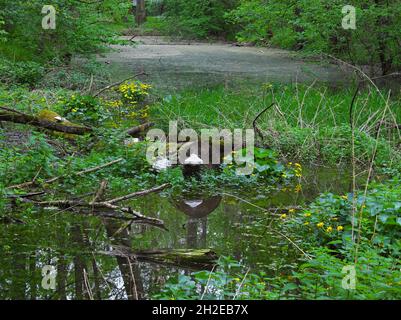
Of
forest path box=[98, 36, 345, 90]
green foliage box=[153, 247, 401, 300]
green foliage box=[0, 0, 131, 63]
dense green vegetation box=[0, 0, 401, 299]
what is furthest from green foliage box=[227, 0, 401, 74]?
green foliage box=[153, 247, 401, 300]

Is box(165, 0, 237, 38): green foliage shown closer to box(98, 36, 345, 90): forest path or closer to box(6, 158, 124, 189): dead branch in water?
box(98, 36, 345, 90): forest path

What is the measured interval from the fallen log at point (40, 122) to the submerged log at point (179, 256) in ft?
11.0

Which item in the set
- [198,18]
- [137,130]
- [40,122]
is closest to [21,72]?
[137,130]

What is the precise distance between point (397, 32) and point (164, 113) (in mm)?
7612

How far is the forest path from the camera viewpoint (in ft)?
57.2

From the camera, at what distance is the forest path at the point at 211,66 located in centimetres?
1744

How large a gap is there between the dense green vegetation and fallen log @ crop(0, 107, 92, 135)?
0.04 m

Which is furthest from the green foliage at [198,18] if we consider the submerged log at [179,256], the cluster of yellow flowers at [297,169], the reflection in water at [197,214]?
the submerged log at [179,256]

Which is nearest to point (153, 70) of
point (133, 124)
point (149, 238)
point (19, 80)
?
point (19, 80)

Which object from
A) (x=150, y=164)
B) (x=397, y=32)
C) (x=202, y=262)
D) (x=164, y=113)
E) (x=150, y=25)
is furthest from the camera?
(x=150, y=25)

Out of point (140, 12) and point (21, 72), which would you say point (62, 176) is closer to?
point (21, 72)

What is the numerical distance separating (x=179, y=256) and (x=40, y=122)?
155 inches

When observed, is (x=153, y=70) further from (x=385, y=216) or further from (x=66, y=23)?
(x=385, y=216)

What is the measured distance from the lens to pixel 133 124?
11.3 meters
